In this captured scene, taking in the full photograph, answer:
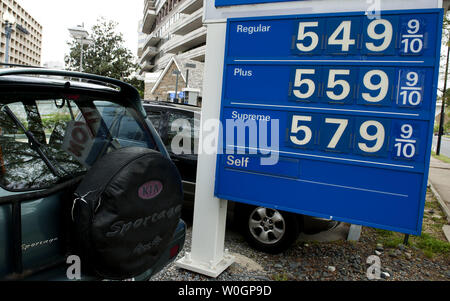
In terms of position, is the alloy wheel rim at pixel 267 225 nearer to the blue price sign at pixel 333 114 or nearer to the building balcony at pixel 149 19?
the blue price sign at pixel 333 114

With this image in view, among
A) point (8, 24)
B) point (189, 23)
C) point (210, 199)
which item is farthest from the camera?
point (189, 23)

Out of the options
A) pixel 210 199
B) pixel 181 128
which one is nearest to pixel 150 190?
pixel 210 199

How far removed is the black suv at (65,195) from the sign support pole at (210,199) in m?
1.51

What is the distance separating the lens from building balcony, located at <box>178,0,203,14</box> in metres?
49.5

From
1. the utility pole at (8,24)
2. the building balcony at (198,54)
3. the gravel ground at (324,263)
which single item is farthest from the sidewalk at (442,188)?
the building balcony at (198,54)

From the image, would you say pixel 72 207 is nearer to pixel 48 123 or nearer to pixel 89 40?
pixel 48 123

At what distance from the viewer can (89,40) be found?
12.4 m

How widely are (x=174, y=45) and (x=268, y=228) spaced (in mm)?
58758

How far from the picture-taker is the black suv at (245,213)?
457 cm

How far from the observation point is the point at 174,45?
196 ft

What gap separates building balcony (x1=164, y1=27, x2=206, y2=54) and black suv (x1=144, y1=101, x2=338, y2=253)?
44301 mm

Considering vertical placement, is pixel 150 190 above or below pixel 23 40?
below

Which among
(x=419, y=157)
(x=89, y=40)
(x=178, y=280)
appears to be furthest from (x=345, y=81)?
(x=89, y=40)

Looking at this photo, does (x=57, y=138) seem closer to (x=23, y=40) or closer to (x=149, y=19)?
(x=149, y=19)
